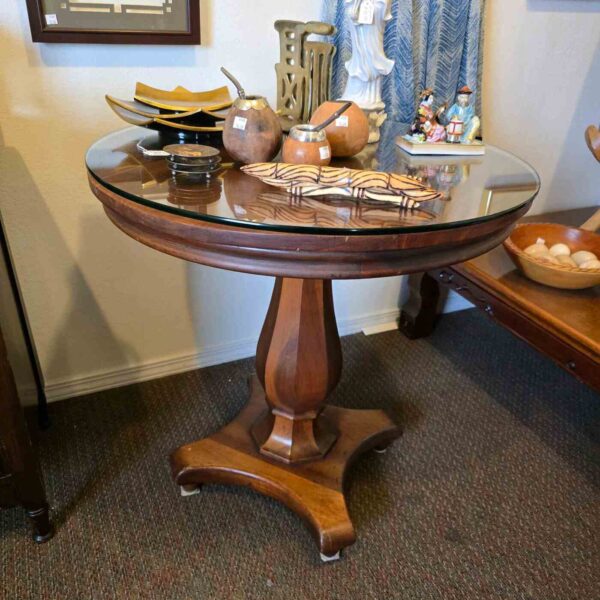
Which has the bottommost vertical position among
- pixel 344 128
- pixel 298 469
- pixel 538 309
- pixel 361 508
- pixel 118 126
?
pixel 361 508

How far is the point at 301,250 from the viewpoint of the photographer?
29.2 inches

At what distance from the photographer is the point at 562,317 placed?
1422 mm

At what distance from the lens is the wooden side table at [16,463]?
1.03 m

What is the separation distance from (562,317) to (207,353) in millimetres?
1081

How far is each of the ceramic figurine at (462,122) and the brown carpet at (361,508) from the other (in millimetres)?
843

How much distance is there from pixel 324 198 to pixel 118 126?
2.55 feet

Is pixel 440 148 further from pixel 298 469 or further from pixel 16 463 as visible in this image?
pixel 16 463

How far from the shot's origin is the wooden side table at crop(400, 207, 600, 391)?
4.45ft

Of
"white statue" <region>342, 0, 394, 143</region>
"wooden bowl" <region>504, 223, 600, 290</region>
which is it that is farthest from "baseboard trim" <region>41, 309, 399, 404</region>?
"white statue" <region>342, 0, 394, 143</region>

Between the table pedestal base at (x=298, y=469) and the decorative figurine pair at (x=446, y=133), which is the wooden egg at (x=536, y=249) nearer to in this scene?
the decorative figurine pair at (x=446, y=133)

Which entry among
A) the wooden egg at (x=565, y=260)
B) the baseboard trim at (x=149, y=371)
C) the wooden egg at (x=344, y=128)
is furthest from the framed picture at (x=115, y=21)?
the wooden egg at (x=565, y=260)

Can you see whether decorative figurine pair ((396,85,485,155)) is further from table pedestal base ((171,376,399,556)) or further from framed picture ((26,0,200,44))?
table pedestal base ((171,376,399,556))

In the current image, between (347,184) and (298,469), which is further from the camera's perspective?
(298,469)

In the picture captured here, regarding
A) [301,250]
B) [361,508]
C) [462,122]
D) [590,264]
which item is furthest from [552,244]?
[301,250]
